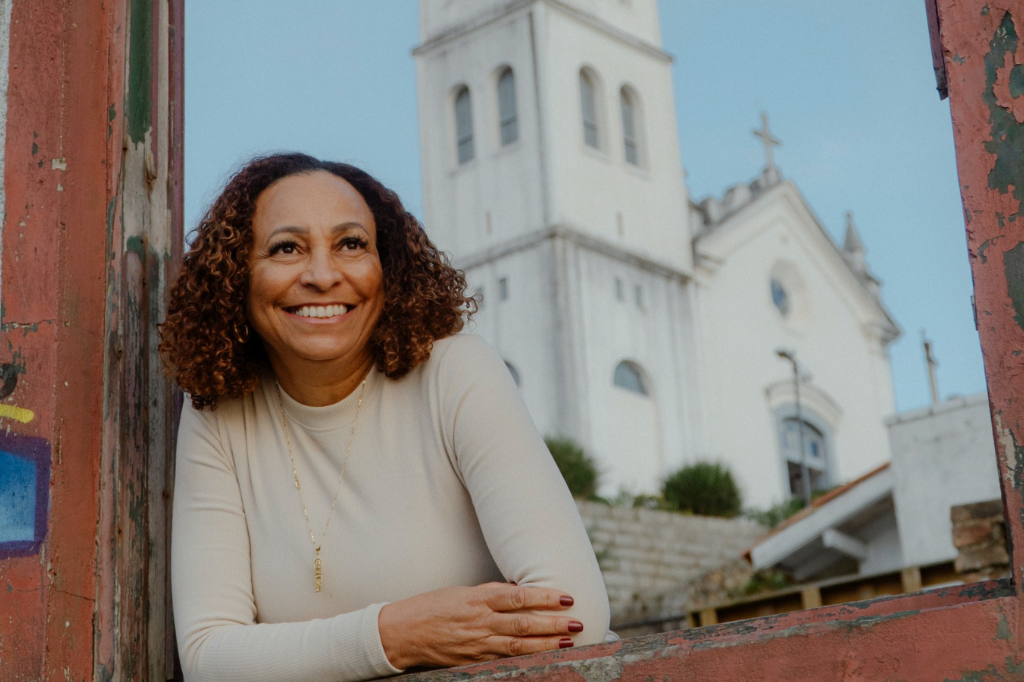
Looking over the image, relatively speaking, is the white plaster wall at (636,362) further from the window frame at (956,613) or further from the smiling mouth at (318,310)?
the window frame at (956,613)

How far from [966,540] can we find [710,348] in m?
17.9

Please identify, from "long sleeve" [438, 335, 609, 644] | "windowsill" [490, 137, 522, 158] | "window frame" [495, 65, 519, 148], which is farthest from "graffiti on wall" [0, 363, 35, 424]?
"window frame" [495, 65, 519, 148]

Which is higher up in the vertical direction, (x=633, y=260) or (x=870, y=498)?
(x=633, y=260)

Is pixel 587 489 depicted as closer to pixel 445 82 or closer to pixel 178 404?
pixel 445 82

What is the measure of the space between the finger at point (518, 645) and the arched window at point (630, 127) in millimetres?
24433

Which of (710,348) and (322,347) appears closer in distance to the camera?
(322,347)

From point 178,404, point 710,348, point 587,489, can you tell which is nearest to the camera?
point 178,404

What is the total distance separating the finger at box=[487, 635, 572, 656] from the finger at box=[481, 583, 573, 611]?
1.8 inches

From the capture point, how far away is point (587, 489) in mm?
18609

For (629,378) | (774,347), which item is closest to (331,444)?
(629,378)

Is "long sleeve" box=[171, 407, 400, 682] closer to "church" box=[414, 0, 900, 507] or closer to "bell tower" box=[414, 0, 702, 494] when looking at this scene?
"church" box=[414, 0, 900, 507]

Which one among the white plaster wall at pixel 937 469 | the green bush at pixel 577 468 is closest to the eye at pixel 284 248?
→ the white plaster wall at pixel 937 469

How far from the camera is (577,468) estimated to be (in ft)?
60.7

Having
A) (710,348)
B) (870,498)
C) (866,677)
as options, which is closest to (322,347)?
(866,677)
